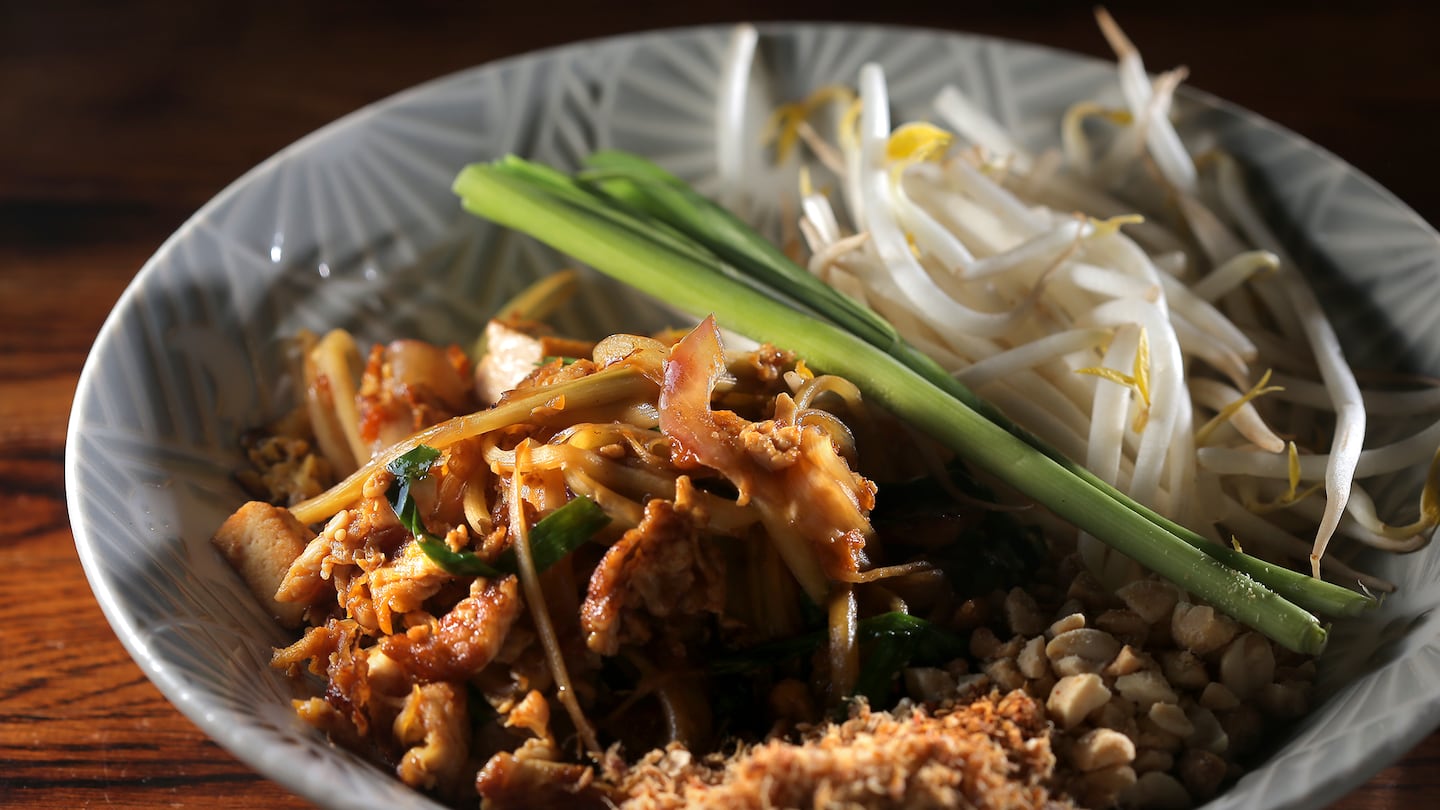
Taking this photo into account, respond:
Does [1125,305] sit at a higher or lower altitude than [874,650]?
higher

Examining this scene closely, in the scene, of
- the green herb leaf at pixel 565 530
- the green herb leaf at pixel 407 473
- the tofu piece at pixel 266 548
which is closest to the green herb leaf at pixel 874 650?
the green herb leaf at pixel 565 530

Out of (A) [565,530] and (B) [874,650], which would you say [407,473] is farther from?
(B) [874,650]

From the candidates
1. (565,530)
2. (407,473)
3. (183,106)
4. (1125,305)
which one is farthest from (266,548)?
Answer: (183,106)

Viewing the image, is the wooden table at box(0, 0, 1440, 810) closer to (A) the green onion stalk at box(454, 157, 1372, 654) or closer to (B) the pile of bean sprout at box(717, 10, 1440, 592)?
(B) the pile of bean sprout at box(717, 10, 1440, 592)

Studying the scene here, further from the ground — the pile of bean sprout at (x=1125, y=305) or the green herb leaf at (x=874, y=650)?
the pile of bean sprout at (x=1125, y=305)

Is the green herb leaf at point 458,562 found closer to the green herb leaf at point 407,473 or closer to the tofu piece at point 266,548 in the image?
the green herb leaf at point 407,473

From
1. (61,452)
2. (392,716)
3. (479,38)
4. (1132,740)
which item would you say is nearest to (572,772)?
(392,716)
